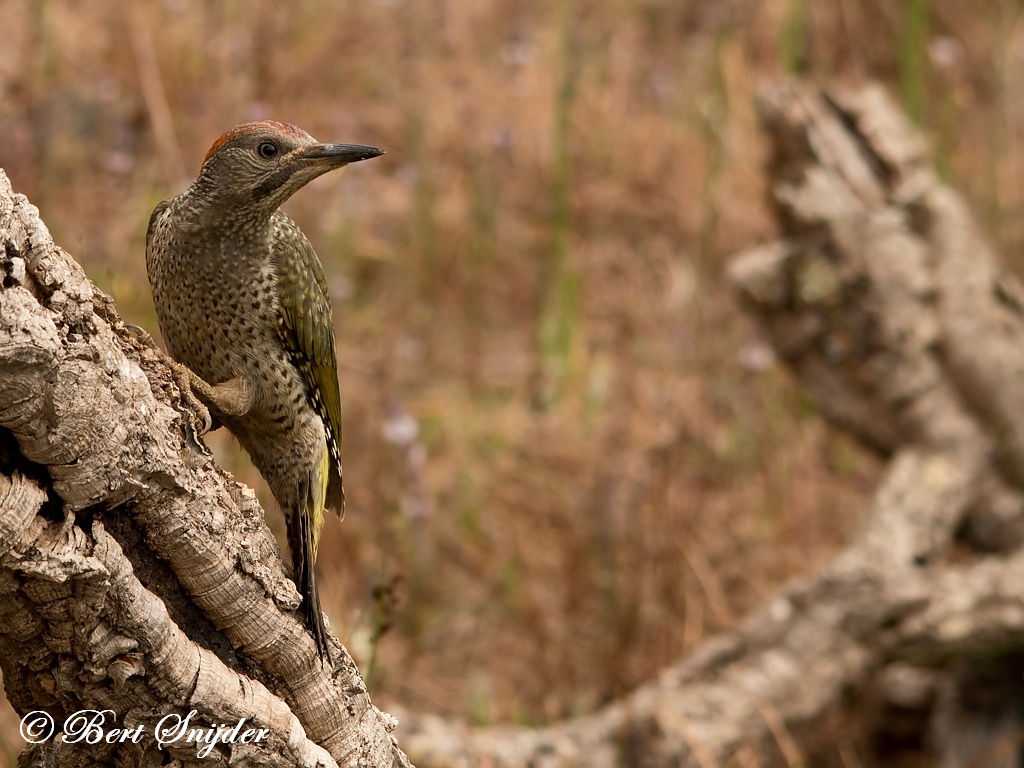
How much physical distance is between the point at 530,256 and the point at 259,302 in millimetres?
4853

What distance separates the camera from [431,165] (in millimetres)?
7793

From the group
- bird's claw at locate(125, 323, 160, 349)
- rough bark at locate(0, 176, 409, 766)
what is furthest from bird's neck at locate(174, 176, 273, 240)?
rough bark at locate(0, 176, 409, 766)

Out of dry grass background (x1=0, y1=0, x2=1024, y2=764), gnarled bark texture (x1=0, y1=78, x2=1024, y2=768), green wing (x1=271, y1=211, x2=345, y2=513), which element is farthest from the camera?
dry grass background (x1=0, y1=0, x2=1024, y2=764)

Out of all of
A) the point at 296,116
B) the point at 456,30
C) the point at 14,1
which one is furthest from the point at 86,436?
the point at 456,30

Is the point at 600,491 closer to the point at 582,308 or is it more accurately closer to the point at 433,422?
the point at 433,422

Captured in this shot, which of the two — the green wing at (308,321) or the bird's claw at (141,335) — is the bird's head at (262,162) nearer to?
the green wing at (308,321)

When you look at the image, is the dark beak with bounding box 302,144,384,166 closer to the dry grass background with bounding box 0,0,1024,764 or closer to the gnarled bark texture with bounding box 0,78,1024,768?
the gnarled bark texture with bounding box 0,78,1024,768

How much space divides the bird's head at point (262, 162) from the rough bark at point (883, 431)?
7.94 feet

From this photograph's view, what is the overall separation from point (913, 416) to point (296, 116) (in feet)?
12.3

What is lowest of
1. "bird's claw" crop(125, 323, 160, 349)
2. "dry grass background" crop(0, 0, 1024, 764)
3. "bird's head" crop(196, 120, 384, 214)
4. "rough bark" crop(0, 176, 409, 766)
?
"rough bark" crop(0, 176, 409, 766)

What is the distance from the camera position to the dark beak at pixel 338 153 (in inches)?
109

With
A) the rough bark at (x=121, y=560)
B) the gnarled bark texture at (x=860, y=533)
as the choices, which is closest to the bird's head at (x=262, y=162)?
the rough bark at (x=121, y=560)

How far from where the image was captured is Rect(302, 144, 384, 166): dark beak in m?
2.76

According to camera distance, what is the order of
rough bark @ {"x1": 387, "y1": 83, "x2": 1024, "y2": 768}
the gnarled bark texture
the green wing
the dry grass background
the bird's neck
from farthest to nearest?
the dry grass background, rough bark @ {"x1": 387, "y1": 83, "x2": 1024, "y2": 768}, the gnarled bark texture, the green wing, the bird's neck
